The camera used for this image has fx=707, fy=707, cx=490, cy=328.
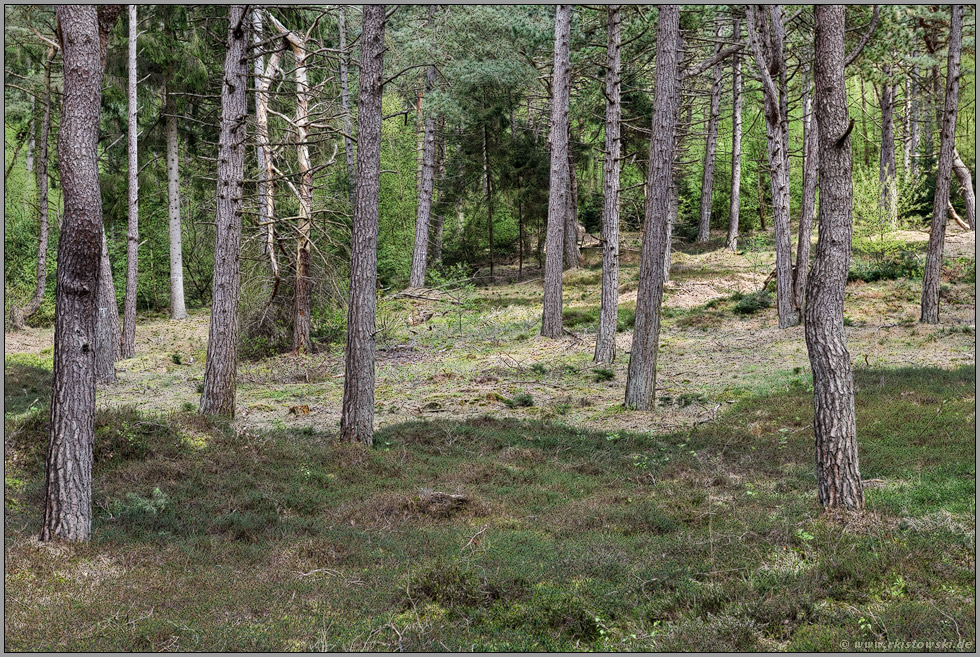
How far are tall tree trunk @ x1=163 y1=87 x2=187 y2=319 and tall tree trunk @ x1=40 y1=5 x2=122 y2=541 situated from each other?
1938 centimetres

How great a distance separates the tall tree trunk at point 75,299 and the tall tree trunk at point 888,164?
24.2 m

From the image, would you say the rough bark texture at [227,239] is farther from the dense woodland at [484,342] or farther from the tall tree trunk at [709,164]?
the tall tree trunk at [709,164]

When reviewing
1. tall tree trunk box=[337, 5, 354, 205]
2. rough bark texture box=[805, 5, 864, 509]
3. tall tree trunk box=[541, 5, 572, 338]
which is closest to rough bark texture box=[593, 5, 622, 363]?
tall tree trunk box=[541, 5, 572, 338]

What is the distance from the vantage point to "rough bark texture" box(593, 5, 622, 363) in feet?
52.5

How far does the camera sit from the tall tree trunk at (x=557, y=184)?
19.0m

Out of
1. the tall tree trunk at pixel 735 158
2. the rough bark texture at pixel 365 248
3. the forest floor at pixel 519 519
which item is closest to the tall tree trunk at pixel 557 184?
the forest floor at pixel 519 519

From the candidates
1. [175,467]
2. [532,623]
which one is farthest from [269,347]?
[532,623]

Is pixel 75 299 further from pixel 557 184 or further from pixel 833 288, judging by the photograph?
pixel 557 184

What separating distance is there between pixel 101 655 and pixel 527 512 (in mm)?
4331

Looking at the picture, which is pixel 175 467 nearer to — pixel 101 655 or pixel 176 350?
pixel 101 655

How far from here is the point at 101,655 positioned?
14.4 feet

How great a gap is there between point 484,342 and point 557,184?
4.81m

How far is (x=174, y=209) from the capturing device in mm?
24375

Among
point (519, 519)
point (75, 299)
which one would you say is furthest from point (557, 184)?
point (75, 299)
